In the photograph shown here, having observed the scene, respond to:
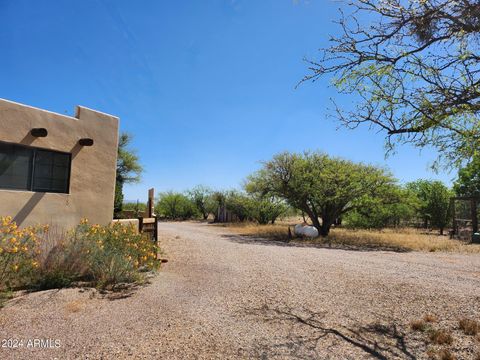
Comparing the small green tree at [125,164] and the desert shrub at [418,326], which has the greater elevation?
the small green tree at [125,164]

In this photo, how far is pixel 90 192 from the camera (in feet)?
26.8

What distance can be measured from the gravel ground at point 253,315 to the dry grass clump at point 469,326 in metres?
0.12

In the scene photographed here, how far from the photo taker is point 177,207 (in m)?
40.7

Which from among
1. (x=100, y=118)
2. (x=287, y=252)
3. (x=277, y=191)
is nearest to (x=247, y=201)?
(x=277, y=191)

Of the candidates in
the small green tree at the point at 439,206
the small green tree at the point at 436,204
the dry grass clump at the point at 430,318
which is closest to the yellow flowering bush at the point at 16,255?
the dry grass clump at the point at 430,318

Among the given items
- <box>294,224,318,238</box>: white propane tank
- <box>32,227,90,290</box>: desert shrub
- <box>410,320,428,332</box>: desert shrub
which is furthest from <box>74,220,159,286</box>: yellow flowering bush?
<box>294,224,318,238</box>: white propane tank

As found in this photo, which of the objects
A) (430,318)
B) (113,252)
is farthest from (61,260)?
(430,318)

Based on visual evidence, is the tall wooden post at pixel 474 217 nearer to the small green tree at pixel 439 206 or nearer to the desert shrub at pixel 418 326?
the small green tree at pixel 439 206

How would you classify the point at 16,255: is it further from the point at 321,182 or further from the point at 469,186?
the point at 469,186

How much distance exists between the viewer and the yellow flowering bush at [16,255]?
5.51m

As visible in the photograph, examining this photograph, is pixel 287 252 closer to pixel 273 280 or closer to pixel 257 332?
pixel 273 280

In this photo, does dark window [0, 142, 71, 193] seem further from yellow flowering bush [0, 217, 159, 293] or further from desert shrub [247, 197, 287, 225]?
desert shrub [247, 197, 287, 225]

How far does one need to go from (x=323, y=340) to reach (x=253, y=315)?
4.05 ft

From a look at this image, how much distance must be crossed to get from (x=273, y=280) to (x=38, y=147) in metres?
5.93
